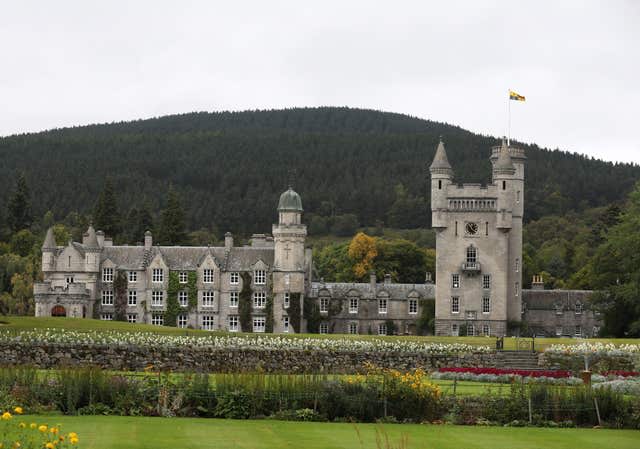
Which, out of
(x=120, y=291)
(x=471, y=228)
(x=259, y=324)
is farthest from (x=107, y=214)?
(x=471, y=228)

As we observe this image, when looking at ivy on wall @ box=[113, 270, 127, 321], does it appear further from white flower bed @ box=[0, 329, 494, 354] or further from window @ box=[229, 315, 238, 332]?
white flower bed @ box=[0, 329, 494, 354]

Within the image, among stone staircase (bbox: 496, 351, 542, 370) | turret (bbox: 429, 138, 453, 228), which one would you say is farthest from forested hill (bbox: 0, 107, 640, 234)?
stone staircase (bbox: 496, 351, 542, 370)

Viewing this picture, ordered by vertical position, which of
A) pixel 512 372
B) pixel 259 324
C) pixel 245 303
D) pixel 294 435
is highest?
pixel 245 303

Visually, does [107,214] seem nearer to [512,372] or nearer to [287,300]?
[287,300]

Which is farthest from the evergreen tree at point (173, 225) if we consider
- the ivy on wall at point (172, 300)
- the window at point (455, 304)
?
the window at point (455, 304)

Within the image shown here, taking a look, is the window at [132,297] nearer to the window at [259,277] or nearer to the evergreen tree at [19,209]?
the window at [259,277]

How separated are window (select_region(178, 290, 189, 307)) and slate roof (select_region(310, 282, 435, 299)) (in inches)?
361

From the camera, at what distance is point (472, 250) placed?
8600cm

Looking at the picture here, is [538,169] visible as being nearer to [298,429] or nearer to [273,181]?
[273,181]

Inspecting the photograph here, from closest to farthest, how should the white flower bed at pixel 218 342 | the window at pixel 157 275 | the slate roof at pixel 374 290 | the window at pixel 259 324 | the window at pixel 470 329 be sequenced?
the white flower bed at pixel 218 342, the window at pixel 470 329, the window at pixel 259 324, the window at pixel 157 275, the slate roof at pixel 374 290

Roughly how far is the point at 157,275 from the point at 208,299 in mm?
4124

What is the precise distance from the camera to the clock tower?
280 feet

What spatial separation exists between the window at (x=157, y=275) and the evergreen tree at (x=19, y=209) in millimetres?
38750

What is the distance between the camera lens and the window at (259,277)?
87.4 metres
